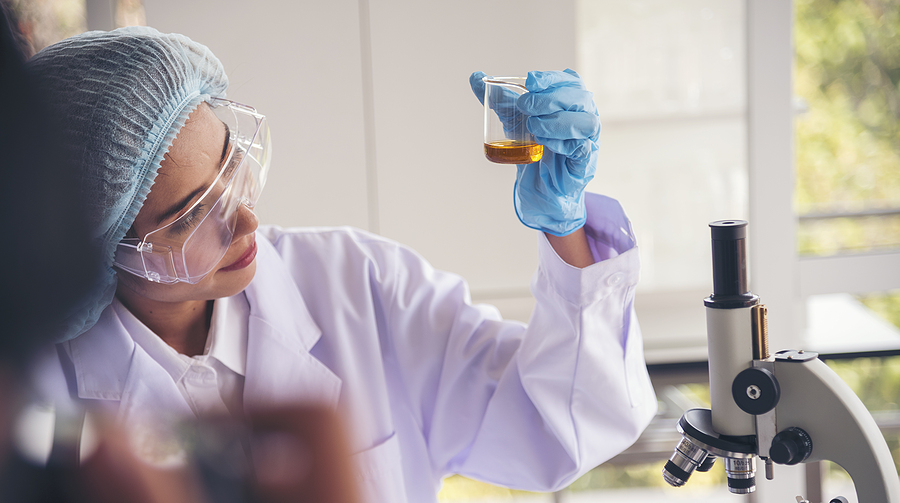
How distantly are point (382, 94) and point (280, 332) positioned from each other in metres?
0.93

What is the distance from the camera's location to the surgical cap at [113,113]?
81 cm

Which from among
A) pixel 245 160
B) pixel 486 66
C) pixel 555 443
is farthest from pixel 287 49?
pixel 555 443

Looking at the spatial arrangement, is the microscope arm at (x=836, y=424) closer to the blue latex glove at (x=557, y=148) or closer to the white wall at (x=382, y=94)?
the blue latex glove at (x=557, y=148)

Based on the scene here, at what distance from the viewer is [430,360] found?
1.20 metres

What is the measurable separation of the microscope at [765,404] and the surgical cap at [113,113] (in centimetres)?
70

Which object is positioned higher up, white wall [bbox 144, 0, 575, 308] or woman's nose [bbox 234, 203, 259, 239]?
white wall [bbox 144, 0, 575, 308]

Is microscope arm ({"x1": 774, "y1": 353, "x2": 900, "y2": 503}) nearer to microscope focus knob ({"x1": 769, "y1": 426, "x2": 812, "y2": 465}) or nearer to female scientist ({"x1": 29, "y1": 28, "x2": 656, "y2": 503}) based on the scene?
microscope focus knob ({"x1": 769, "y1": 426, "x2": 812, "y2": 465})

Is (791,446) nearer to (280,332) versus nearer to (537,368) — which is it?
(537,368)

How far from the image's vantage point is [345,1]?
1.82 metres

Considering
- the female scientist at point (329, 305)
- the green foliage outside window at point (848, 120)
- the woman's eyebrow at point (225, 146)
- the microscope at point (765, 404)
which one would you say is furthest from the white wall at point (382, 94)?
the microscope at point (765, 404)

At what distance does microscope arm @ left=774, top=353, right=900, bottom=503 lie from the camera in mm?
636

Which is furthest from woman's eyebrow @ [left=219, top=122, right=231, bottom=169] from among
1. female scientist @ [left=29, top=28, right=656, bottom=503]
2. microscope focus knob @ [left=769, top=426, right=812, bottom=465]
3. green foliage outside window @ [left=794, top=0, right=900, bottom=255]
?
green foliage outside window @ [left=794, top=0, right=900, bottom=255]

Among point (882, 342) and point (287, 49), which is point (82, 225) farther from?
point (882, 342)

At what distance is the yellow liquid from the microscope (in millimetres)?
276
